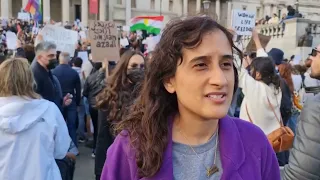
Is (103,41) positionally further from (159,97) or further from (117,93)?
(159,97)

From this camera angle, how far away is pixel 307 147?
2.12m

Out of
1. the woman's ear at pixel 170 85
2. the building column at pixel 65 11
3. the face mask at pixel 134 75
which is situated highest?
the building column at pixel 65 11

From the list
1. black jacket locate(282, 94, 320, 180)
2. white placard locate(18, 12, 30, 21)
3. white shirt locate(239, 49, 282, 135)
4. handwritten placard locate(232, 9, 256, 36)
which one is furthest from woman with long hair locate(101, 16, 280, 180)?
white placard locate(18, 12, 30, 21)

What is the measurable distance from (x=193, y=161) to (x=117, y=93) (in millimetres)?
2505

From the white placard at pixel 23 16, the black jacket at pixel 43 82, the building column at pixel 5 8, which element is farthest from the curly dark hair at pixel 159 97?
the building column at pixel 5 8

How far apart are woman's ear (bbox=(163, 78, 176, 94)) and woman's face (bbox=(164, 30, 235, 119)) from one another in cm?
6

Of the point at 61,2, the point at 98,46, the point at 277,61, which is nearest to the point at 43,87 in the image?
the point at 98,46

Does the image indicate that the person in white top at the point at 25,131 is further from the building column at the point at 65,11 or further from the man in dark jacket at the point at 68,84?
the building column at the point at 65,11

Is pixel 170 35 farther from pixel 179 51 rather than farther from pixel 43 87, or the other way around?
pixel 43 87

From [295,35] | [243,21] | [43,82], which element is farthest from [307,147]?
[295,35]

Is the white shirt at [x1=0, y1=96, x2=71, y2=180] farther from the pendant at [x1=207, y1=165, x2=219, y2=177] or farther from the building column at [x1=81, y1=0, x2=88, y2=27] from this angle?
the building column at [x1=81, y1=0, x2=88, y2=27]

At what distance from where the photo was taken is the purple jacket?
1.67 metres

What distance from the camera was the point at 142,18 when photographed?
23.3 m

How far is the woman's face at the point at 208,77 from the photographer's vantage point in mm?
1621
